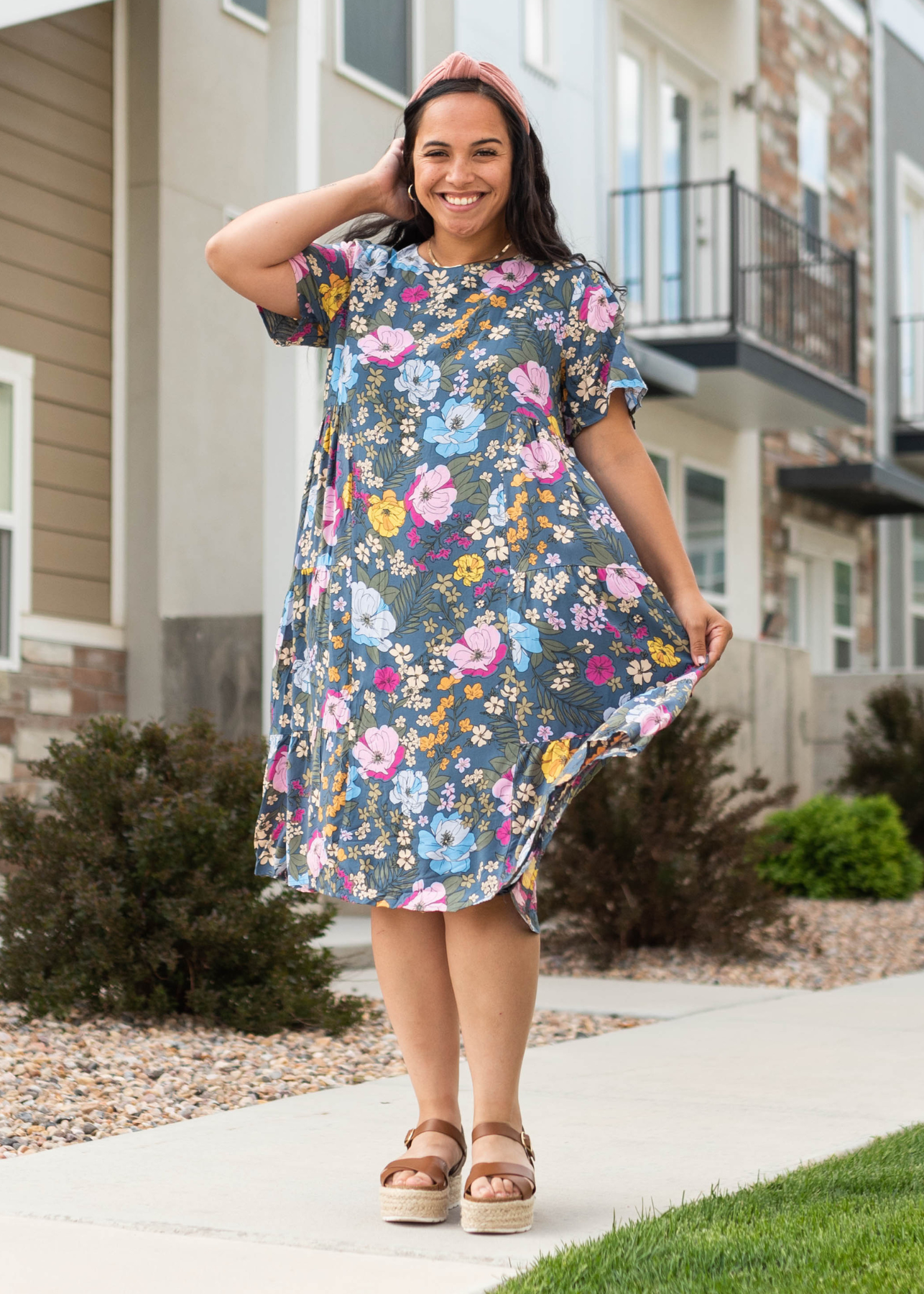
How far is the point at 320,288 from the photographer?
291 cm

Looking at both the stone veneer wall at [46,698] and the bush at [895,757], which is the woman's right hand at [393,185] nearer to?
the stone veneer wall at [46,698]

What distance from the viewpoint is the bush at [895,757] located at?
11086 millimetres

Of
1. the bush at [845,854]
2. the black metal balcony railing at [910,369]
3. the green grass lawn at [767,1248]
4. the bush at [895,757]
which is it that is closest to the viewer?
the green grass lawn at [767,1248]

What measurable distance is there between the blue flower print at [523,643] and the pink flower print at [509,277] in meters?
0.59

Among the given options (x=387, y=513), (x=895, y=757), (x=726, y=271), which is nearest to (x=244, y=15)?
(x=726, y=271)

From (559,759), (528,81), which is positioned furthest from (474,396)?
(528,81)

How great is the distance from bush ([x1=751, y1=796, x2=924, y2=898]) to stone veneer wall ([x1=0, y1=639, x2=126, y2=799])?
391 centimetres

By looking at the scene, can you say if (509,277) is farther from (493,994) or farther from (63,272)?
(63,272)

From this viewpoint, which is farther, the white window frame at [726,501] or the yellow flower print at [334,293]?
the white window frame at [726,501]

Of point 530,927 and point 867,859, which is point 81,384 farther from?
point 530,927

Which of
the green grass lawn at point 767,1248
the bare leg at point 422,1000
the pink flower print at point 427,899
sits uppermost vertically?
the pink flower print at point 427,899

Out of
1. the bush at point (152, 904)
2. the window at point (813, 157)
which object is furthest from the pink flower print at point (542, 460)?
the window at point (813, 157)

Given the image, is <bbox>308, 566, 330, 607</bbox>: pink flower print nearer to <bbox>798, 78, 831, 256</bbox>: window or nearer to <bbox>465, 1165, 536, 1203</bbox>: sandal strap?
<bbox>465, 1165, 536, 1203</bbox>: sandal strap

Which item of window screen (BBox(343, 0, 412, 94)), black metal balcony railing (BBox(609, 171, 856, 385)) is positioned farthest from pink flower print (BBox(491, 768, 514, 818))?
black metal balcony railing (BBox(609, 171, 856, 385))
